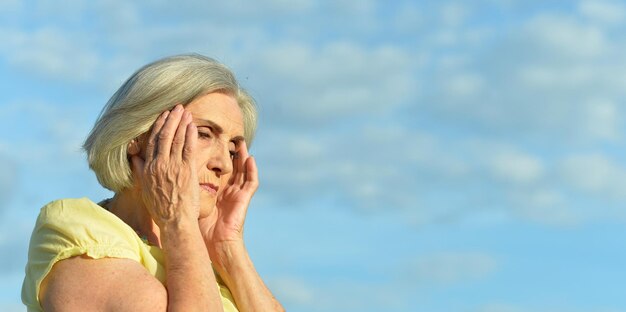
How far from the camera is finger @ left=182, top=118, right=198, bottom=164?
5156 millimetres

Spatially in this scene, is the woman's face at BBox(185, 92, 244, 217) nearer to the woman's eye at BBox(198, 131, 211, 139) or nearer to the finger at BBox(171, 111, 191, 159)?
the woman's eye at BBox(198, 131, 211, 139)

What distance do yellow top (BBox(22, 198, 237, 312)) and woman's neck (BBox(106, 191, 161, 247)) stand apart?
21 centimetres

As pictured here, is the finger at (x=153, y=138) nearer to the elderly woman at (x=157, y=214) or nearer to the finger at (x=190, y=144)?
the elderly woman at (x=157, y=214)

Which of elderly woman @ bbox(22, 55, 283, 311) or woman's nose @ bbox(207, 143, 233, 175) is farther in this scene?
woman's nose @ bbox(207, 143, 233, 175)

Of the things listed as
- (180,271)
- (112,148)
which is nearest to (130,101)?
(112,148)

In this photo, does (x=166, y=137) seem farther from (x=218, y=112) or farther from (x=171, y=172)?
(x=218, y=112)

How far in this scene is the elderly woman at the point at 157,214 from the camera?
4.70 meters

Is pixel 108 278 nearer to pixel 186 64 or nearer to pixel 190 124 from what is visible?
pixel 190 124

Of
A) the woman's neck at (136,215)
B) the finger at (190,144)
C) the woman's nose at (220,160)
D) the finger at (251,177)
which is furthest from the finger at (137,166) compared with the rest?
the finger at (251,177)

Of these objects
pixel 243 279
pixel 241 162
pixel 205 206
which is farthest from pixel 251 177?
pixel 205 206

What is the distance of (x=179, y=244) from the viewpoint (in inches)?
195

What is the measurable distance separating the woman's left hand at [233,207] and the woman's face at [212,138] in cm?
40

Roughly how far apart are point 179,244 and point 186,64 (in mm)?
992

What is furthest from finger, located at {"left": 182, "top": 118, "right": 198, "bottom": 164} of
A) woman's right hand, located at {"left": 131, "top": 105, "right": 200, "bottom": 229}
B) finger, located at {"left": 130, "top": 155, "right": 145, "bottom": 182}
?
finger, located at {"left": 130, "top": 155, "right": 145, "bottom": 182}
